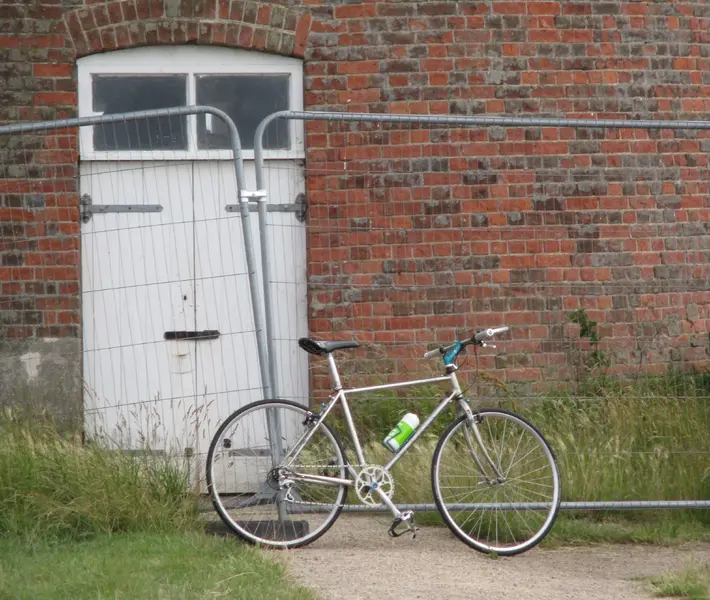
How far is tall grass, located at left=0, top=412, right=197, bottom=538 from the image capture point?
632cm

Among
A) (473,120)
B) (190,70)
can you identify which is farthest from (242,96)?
(473,120)

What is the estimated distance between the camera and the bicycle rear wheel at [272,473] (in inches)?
248

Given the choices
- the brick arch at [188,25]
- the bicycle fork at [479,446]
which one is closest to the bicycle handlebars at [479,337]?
the bicycle fork at [479,446]

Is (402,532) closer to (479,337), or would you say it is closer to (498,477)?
(498,477)

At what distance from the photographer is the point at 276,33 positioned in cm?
886

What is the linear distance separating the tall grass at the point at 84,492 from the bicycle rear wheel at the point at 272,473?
0.29 metres

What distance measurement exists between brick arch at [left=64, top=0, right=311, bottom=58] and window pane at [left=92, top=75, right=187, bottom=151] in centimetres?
26

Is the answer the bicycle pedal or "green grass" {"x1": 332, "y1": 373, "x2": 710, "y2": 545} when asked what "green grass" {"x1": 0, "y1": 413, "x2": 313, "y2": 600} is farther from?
"green grass" {"x1": 332, "y1": 373, "x2": 710, "y2": 545}

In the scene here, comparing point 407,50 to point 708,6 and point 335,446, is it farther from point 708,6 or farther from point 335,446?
point 335,446

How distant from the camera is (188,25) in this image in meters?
8.82

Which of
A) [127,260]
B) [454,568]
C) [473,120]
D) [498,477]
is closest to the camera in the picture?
[454,568]

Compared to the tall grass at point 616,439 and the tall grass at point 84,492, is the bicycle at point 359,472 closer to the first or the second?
the tall grass at point 84,492

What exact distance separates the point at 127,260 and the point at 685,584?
4.39 m

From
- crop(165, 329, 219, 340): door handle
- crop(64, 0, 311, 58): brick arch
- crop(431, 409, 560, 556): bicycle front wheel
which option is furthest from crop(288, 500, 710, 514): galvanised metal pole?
crop(64, 0, 311, 58): brick arch
